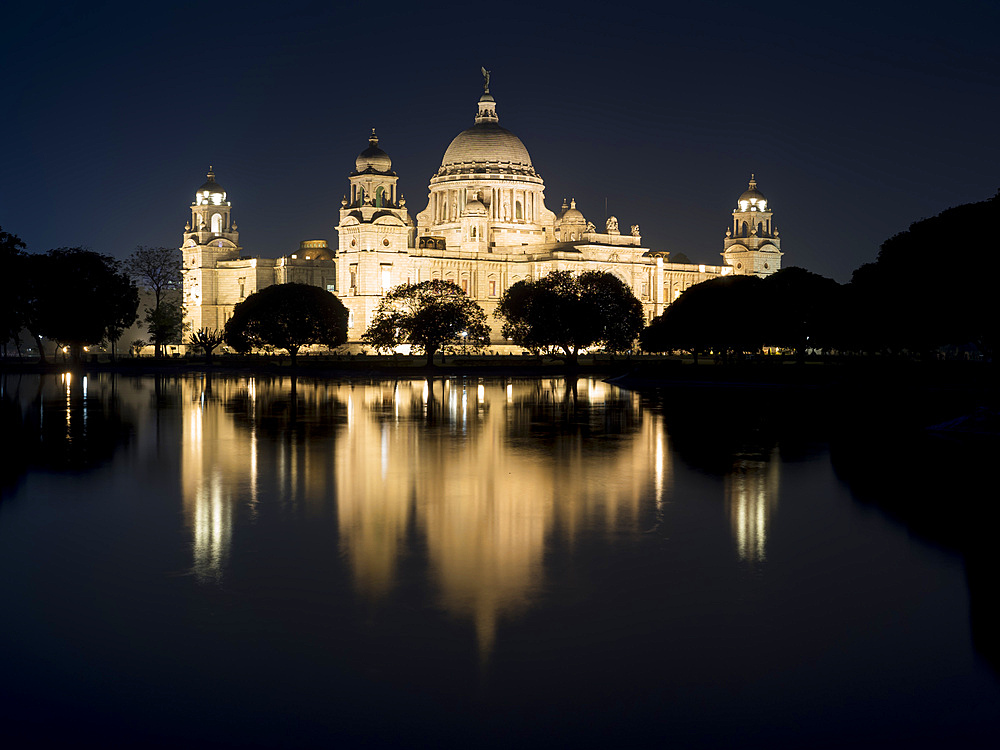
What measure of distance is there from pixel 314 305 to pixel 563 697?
102 metres

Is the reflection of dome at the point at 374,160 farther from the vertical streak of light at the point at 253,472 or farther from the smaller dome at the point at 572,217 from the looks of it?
the vertical streak of light at the point at 253,472

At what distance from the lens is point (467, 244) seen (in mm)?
158875

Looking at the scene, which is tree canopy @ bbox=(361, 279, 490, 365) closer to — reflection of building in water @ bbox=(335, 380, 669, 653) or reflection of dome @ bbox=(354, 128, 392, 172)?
reflection of dome @ bbox=(354, 128, 392, 172)

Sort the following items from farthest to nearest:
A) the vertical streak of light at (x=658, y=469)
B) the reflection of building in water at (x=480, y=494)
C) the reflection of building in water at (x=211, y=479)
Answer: the vertical streak of light at (x=658, y=469), the reflection of building in water at (x=211, y=479), the reflection of building in water at (x=480, y=494)

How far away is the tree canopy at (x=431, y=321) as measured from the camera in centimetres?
9850

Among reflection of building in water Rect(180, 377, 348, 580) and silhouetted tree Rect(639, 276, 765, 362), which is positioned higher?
silhouetted tree Rect(639, 276, 765, 362)

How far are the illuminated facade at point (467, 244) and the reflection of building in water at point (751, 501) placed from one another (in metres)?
120

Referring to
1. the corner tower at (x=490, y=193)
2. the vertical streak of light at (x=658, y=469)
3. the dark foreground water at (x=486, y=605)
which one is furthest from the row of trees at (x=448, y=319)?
the dark foreground water at (x=486, y=605)

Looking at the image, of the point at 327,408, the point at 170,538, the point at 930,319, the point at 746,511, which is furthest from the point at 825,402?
the point at 170,538

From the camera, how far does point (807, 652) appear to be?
10.8 metres

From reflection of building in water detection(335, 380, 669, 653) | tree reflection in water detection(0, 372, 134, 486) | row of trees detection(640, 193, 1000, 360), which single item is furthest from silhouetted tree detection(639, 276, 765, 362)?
reflection of building in water detection(335, 380, 669, 653)

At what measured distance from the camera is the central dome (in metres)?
168

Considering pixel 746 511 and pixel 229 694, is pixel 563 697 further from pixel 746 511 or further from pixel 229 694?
pixel 746 511

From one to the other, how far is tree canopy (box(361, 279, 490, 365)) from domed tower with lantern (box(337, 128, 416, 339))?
28524 mm
